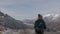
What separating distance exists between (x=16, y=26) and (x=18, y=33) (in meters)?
2.57

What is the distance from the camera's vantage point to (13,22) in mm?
12570

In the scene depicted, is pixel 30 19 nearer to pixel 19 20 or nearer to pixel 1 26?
pixel 19 20

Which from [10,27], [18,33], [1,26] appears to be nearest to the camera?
[18,33]

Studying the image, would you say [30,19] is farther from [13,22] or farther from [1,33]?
[1,33]

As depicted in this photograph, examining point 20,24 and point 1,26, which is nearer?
point 1,26

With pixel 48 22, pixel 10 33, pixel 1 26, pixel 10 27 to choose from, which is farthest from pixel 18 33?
pixel 48 22

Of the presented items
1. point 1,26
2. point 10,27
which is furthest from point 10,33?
point 10,27

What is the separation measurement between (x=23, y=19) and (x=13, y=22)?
0.70m

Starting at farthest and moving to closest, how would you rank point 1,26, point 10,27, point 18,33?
point 10,27, point 1,26, point 18,33

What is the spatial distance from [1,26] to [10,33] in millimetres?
1483

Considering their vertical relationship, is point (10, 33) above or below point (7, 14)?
below

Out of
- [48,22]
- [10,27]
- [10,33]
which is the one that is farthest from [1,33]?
[48,22]

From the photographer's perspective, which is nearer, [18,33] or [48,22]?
[18,33]

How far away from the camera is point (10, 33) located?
9.81 meters
